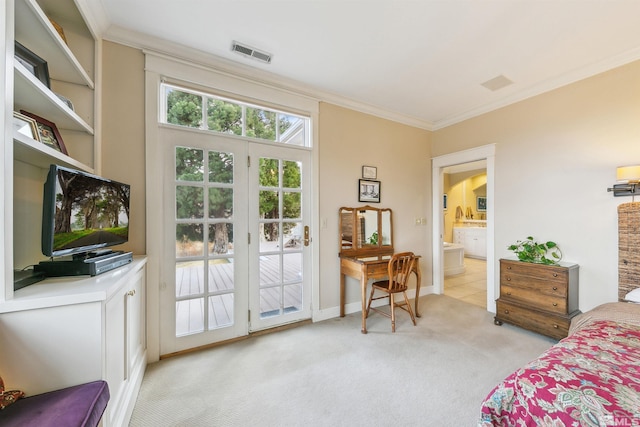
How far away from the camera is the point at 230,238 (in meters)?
2.49

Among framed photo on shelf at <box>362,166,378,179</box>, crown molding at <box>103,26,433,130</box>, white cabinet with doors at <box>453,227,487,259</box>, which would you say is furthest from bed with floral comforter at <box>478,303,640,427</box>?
white cabinet with doors at <box>453,227,487,259</box>

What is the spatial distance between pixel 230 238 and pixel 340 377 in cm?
159

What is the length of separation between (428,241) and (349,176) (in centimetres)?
182

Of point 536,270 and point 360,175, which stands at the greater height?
point 360,175

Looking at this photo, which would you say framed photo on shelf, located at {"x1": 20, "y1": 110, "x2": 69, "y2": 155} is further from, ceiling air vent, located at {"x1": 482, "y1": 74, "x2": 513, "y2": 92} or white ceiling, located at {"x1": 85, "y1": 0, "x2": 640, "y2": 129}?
ceiling air vent, located at {"x1": 482, "y1": 74, "x2": 513, "y2": 92}

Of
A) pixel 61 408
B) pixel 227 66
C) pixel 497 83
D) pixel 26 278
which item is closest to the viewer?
pixel 61 408

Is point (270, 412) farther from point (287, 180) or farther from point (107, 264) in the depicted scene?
point (287, 180)

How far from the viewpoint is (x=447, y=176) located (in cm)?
738

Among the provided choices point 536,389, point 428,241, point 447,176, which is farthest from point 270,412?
point 447,176

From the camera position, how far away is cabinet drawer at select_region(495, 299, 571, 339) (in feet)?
7.84

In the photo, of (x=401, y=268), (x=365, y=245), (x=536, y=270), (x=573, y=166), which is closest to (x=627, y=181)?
(x=573, y=166)

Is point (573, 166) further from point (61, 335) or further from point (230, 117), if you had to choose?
point (61, 335)

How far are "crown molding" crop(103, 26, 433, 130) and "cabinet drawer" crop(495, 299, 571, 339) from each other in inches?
112

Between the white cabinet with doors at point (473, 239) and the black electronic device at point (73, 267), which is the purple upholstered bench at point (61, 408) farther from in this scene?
the white cabinet with doors at point (473, 239)
